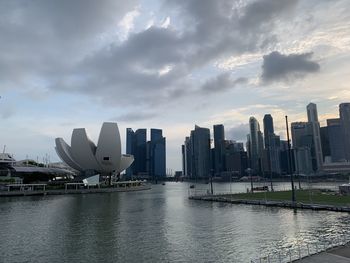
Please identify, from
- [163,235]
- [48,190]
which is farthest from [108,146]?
[163,235]

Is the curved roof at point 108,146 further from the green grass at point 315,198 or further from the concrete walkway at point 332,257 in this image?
the concrete walkway at point 332,257

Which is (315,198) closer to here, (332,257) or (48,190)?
(332,257)

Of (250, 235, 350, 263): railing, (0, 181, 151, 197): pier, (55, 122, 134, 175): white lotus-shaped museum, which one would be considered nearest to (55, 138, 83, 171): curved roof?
(55, 122, 134, 175): white lotus-shaped museum

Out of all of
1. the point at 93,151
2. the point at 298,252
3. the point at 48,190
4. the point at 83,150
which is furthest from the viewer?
the point at 93,151

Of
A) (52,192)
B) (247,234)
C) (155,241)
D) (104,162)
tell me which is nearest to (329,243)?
(247,234)

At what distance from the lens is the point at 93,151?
10056 cm

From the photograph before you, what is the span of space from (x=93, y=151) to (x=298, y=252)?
8818cm

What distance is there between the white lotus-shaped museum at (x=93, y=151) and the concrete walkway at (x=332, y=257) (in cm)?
8513

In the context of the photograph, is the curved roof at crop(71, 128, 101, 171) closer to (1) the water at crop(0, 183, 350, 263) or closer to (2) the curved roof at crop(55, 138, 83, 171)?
(2) the curved roof at crop(55, 138, 83, 171)

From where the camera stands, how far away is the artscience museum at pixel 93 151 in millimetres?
96625

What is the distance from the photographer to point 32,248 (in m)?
21.6

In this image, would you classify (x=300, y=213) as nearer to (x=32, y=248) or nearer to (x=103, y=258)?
(x=103, y=258)

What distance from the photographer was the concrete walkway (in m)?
13.6

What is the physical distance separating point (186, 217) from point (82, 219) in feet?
35.1
